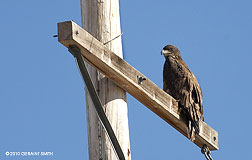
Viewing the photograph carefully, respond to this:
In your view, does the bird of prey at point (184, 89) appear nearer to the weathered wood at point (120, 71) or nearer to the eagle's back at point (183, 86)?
the eagle's back at point (183, 86)

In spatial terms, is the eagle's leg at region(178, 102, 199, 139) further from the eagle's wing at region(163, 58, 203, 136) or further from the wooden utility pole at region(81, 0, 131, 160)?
the wooden utility pole at region(81, 0, 131, 160)

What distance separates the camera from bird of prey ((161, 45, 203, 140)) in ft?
15.6

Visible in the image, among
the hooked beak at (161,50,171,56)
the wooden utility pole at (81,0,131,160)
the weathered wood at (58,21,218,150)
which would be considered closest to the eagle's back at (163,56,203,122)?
the weathered wood at (58,21,218,150)

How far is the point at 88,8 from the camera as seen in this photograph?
4.15m

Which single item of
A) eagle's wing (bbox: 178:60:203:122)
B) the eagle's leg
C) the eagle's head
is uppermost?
the eagle's head

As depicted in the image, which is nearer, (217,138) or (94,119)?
(94,119)

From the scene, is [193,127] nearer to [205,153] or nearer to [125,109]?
[205,153]

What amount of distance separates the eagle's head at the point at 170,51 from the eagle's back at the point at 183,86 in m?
0.64

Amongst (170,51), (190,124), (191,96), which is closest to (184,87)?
(191,96)

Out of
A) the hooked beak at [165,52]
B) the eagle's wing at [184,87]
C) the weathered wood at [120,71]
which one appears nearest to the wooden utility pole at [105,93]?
the weathered wood at [120,71]

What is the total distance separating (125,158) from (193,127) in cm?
114

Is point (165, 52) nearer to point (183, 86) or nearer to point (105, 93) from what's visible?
point (183, 86)

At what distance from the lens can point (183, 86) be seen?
623cm

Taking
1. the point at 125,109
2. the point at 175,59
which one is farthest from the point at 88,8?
the point at 175,59
